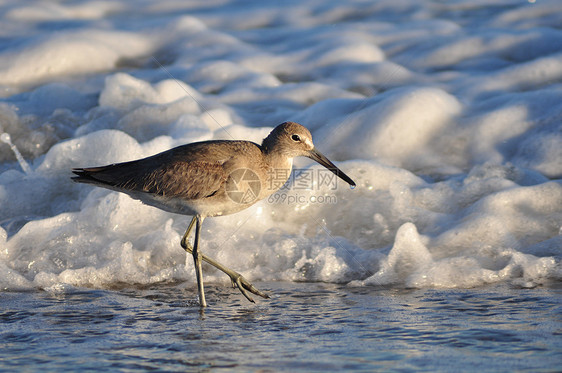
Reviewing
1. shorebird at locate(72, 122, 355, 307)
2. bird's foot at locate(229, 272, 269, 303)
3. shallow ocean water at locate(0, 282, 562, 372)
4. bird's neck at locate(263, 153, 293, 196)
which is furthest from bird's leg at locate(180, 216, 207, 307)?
bird's neck at locate(263, 153, 293, 196)

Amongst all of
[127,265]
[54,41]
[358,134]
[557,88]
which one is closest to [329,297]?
[127,265]

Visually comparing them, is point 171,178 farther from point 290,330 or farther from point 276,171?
point 290,330

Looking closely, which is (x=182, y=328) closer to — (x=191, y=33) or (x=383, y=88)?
(x=383, y=88)

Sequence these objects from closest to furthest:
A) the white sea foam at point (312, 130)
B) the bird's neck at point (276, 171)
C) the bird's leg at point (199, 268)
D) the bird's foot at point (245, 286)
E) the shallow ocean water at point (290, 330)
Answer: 1. the shallow ocean water at point (290, 330)
2. the bird's leg at point (199, 268)
3. the bird's foot at point (245, 286)
4. the bird's neck at point (276, 171)
5. the white sea foam at point (312, 130)

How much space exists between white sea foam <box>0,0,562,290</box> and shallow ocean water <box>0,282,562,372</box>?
55 centimetres

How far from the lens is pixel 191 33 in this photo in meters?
14.1

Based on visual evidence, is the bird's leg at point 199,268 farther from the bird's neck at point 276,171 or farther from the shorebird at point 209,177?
the bird's neck at point 276,171

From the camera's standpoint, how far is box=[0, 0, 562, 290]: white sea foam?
632cm

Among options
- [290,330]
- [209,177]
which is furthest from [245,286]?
[290,330]

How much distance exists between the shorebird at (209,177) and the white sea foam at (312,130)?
32.8 inches

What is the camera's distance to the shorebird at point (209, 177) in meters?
5.54

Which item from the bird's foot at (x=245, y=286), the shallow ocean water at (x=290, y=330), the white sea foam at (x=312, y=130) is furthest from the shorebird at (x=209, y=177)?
the white sea foam at (x=312, y=130)

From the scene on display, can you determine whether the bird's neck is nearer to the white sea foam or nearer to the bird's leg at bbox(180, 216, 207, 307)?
the bird's leg at bbox(180, 216, 207, 307)

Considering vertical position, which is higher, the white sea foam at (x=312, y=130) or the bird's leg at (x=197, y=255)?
the white sea foam at (x=312, y=130)
